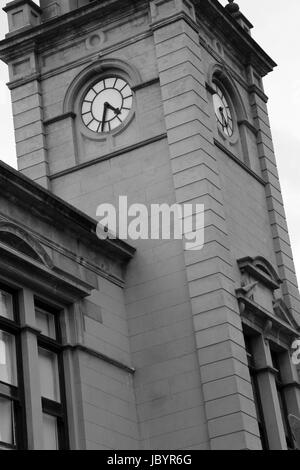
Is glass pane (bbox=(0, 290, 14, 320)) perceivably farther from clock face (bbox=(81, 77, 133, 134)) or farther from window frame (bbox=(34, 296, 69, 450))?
clock face (bbox=(81, 77, 133, 134))

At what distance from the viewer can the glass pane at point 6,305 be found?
1088 inches

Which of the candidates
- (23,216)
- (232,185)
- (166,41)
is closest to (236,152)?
(232,185)

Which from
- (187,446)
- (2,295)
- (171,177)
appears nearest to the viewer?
(2,295)

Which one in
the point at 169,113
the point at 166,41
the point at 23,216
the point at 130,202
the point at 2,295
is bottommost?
the point at 2,295

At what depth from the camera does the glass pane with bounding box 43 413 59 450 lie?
27453 mm

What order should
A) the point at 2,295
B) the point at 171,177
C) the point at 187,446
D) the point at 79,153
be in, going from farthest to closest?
1. the point at 79,153
2. the point at 171,177
3. the point at 187,446
4. the point at 2,295

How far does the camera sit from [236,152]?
36625 mm

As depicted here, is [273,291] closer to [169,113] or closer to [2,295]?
[169,113]

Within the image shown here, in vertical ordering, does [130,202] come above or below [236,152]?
below

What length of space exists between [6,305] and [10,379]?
1.79m

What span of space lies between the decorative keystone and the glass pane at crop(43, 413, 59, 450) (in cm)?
→ 1402

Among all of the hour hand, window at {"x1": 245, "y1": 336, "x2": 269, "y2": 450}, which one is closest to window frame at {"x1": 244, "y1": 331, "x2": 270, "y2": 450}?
window at {"x1": 245, "y1": 336, "x2": 269, "y2": 450}

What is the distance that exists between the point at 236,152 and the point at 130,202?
15.7 ft

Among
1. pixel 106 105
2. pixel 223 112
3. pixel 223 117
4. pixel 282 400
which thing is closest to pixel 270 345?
pixel 282 400
